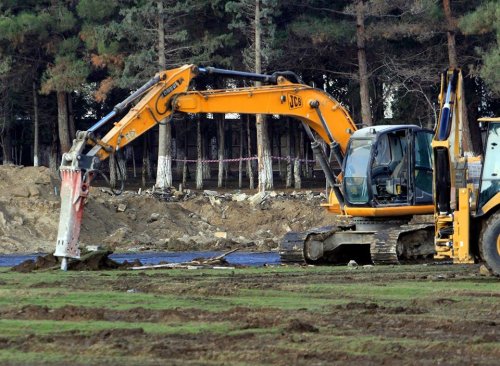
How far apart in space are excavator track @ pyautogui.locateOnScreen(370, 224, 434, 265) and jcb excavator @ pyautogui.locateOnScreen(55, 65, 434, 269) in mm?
19

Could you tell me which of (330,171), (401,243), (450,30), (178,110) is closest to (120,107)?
(178,110)

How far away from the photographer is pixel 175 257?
106 feet

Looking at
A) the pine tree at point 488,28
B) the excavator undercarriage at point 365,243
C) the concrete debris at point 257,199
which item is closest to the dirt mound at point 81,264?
the excavator undercarriage at point 365,243

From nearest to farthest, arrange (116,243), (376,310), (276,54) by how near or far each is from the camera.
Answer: (376,310) → (116,243) → (276,54)

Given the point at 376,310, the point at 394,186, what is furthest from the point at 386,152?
the point at 376,310

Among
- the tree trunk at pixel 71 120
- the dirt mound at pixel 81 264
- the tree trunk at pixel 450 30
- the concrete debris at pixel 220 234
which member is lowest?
the dirt mound at pixel 81 264

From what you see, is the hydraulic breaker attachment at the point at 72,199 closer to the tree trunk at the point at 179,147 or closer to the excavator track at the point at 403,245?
the excavator track at the point at 403,245

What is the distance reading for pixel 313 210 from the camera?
45.3m

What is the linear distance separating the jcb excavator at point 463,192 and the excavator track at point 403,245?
1.72 metres

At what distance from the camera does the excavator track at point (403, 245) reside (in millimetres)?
25000

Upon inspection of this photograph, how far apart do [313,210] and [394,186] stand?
19.3m

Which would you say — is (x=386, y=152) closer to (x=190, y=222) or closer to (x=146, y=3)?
(x=190, y=222)

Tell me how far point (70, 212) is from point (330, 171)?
6.02 meters

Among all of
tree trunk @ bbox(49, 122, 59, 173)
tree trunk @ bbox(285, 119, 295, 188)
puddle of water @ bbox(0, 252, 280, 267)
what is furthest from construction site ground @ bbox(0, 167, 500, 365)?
tree trunk @ bbox(49, 122, 59, 173)
